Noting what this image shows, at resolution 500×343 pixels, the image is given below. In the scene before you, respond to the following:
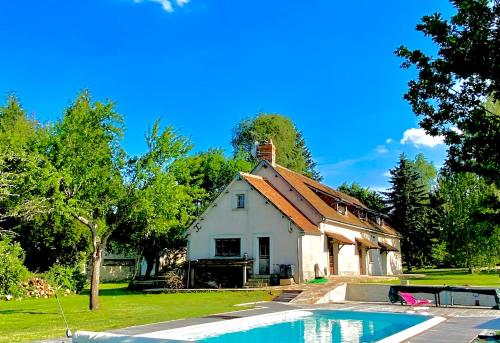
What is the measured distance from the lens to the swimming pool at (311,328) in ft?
46.7

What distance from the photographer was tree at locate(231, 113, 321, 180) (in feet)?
190

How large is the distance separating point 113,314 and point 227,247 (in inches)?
595

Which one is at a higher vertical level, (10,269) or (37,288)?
(10,269)

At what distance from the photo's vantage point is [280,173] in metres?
35.5

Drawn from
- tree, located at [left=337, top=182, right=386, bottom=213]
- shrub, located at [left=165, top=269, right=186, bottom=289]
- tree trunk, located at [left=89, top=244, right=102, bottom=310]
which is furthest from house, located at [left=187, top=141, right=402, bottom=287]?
tree, located at [left=337, top=182, right=386, bottom=213]

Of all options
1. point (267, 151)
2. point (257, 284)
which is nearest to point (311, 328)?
point (257, 284)

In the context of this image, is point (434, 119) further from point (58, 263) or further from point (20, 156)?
point (58, 263)

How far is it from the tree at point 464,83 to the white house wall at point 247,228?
20.9 metres

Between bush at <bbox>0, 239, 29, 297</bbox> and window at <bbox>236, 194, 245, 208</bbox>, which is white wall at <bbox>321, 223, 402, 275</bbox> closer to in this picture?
window at <bbox>236, 194, 245, 208</bbox>

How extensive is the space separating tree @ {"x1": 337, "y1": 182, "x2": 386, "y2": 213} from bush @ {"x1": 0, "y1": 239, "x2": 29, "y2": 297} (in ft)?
143

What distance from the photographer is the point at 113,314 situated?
59.3 ft

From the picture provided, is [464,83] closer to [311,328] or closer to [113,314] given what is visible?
[311,328]

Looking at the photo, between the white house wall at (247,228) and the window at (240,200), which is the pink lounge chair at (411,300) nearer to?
the white house wall at (247,228)

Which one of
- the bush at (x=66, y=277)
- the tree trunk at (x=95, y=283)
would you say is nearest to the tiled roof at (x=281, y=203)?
the bush at (x=66, y=277)
